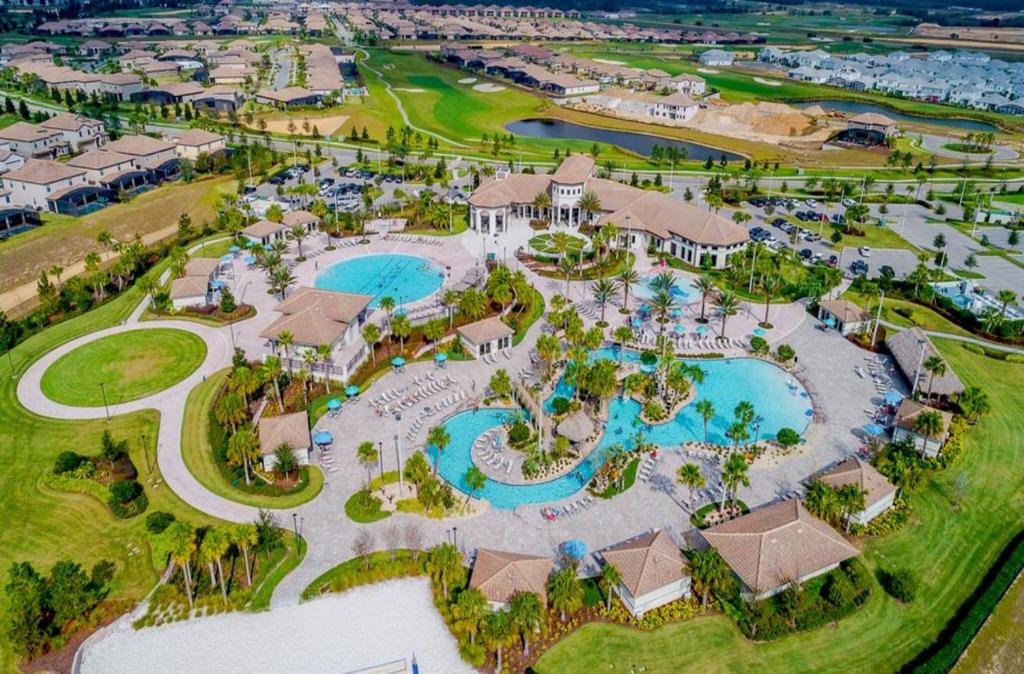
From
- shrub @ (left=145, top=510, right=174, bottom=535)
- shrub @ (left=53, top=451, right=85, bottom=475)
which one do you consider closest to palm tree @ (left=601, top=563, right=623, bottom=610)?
shrub @ (left=145, top=510, right=174, bottom=535)

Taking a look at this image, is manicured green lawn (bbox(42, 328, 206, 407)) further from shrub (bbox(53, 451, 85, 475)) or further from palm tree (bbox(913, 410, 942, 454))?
palm tree (bbox(913, 410, 942, 454))

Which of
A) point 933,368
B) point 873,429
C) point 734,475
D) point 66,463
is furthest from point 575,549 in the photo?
point 933,368

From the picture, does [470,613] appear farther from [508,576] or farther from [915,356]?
[915,356]

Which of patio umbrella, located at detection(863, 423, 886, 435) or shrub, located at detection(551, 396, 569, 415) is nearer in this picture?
patio umbrella, located at detection(863, 423, 886, 435)

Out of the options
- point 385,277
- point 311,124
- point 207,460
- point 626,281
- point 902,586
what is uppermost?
point 311,124

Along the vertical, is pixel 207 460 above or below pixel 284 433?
below

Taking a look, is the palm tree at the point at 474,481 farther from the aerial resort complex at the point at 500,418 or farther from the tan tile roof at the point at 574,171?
the tan tile roof at the point at 574,171
